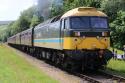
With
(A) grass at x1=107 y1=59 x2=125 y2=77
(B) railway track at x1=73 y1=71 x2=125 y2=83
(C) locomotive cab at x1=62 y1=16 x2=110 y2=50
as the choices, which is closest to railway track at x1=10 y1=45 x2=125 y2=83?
(B) railway track at x1=73 y1=71 x2=125 y2=83

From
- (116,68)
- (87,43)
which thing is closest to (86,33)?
(87,43)

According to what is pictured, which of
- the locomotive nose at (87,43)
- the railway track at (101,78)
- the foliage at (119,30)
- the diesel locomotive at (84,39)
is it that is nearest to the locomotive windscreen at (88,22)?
the diesel locomotive at (84,39)

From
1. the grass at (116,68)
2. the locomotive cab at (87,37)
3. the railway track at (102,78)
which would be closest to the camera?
the railway track at (102,78)

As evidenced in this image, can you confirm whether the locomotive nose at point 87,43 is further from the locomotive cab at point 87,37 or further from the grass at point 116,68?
the grass at point 116,68

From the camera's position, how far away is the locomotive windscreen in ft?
66.7

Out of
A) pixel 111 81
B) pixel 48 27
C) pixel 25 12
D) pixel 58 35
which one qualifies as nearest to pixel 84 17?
pixel 58 35

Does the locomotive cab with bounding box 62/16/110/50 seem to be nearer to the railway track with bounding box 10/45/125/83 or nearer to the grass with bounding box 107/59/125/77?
the railway track with bounding box 10/45/125/83

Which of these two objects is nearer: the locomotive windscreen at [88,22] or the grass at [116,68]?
the locomotive windscreen at [88,22]

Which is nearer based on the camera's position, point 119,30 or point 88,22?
point 88,22

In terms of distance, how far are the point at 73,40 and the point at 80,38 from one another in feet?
1.16

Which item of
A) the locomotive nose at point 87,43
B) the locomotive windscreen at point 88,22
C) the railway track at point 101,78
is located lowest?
the railway track at point 101,78

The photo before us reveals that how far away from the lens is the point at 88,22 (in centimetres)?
2047

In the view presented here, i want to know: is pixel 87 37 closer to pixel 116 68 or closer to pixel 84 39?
pixel 84 39

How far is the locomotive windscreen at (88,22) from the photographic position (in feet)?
66.7
